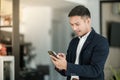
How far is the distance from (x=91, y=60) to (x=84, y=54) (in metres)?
0.06

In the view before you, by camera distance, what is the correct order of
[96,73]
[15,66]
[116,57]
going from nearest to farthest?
[96,73], [15,66], [116,57]

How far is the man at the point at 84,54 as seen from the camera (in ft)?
6.62

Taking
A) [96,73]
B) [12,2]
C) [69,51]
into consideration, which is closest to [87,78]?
[96,73]

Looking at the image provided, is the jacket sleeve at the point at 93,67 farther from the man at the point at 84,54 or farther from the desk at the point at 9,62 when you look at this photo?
the desk at the point at 9,62

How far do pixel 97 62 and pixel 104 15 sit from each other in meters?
4.25

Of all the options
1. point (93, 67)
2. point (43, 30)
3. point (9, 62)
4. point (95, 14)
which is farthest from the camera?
point (43, 30)

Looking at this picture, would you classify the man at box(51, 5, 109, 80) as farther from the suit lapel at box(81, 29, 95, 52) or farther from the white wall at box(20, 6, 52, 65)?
the white wall at box(20, 6, 52, 65)

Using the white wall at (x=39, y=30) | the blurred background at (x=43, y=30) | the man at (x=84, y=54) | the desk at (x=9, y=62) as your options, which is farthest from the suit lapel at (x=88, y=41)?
the white wall at (x=39, y=30)

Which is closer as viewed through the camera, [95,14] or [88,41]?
[88,41]

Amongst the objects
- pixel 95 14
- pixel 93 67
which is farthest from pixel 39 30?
pixel 93 67

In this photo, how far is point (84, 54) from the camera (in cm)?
210

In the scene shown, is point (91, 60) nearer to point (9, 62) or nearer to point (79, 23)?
point (79, 23)

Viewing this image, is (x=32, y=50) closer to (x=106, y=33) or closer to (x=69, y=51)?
(x=106, y=33)

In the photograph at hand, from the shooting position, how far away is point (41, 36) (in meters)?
8.14
